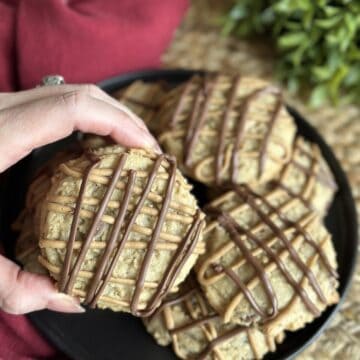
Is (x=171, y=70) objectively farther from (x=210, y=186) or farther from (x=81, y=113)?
(x=81, y=113)

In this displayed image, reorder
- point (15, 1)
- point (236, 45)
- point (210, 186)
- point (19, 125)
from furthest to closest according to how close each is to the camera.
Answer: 1. point (236, 45)
2. point (15, 1)
3. point (210, 186)
4. point (19, 125)

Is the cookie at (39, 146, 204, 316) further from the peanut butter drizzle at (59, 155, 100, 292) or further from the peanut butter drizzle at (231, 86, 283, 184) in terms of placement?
the peanut butter drizzle at (231, 86, 283, 184)

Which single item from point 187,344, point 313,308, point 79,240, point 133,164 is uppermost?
point 133,164

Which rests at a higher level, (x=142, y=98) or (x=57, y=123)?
(x=57, y=123)

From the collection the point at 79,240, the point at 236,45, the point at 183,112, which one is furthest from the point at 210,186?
the point at 236,45

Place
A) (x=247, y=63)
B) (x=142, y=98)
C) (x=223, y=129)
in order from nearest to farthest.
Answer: (x=223, y=129), (x=142, y=98), (x=247, y=63)

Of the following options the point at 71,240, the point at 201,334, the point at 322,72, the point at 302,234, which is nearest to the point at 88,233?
the point at 71,240

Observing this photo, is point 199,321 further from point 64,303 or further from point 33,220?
point 33,220
